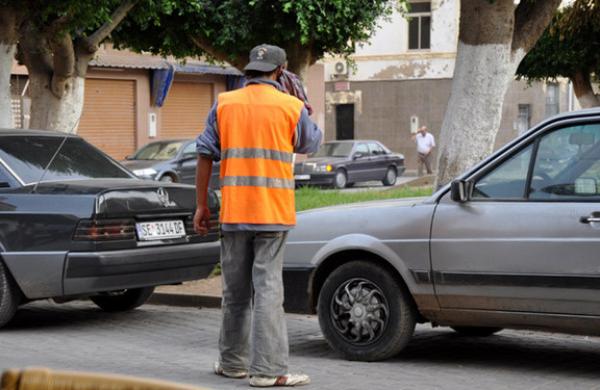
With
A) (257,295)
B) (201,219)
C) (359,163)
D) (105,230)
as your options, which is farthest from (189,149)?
(257,295)

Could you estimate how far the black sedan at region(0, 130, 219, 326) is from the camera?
827 centimetres

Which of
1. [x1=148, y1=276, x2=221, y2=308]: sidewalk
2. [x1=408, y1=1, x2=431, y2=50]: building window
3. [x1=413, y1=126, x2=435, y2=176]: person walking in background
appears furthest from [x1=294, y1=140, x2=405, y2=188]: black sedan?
[x1=148, y1=276, x2=221, y2=308]: sidewalk

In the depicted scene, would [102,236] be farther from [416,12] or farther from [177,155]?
[416,12]

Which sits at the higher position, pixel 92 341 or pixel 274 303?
pixel 274 303

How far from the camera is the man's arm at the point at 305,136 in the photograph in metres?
6.34

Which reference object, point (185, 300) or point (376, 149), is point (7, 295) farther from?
point (376, 149)

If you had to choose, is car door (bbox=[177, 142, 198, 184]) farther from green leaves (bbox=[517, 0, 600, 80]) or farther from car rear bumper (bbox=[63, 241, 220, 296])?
car rear bumper (bbox=[63, 241, 220, 296])

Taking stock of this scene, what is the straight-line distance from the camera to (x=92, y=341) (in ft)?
27.1

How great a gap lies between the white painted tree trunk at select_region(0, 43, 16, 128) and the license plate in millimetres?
5294

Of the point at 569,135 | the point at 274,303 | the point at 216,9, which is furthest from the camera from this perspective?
the point at 216,9

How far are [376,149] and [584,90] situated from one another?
11.3 metres

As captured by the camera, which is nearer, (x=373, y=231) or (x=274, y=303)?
(x=274, y=303)

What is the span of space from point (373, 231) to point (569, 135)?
4.28 ft

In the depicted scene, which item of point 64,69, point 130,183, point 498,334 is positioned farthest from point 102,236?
point 64,69
